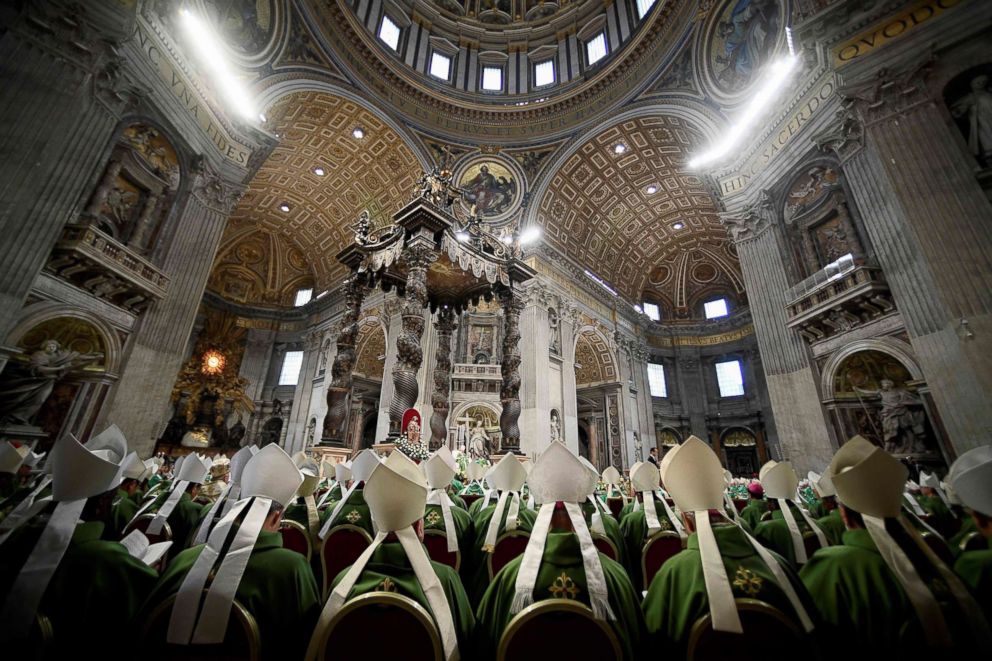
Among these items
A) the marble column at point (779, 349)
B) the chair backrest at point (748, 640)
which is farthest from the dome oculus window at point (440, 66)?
the chair backrest at point (748, 640)

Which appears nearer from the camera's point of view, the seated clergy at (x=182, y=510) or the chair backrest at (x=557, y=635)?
the chair backrest at (x=557, y=635)

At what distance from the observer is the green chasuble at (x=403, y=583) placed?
1.29 m

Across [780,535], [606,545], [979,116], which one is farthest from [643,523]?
[979,116]

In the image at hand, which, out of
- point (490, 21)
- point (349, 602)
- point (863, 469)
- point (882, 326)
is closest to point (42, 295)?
point (349, 602)

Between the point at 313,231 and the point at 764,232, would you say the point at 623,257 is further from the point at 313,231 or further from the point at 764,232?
the point at 313,231

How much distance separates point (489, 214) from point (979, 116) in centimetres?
1256

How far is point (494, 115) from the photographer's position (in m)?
15.7

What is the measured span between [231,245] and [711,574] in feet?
70.9

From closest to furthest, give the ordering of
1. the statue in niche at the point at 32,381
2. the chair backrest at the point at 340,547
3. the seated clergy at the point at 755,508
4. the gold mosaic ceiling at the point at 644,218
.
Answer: the chair backrest at the point at 340,547 < the seated clergy at the point at 755,508 < the statue in niche at the point at 32,381 < the gold mosaic ceiling at the point at 644,218

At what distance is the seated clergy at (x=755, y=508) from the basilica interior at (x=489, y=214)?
4.30 m

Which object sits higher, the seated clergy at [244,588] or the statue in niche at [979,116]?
the statue in niche at [979,116]

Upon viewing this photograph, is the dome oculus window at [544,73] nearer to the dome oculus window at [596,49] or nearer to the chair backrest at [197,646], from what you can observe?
the dome oculus window at [596,49]

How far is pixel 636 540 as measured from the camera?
10.3ft

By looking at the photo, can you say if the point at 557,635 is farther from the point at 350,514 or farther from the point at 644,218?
the point at 644,218
